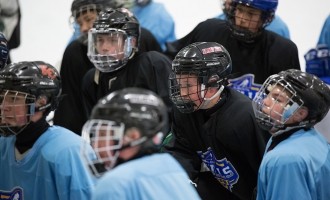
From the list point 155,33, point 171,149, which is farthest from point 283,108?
point 155,33

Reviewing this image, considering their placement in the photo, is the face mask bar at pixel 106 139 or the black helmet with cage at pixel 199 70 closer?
the face mask bar at pixel 106 139

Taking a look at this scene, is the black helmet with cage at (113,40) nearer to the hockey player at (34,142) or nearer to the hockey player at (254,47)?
the hockey player at (254,47)

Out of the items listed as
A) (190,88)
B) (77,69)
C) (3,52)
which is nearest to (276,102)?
(190,88)

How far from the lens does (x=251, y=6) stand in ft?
11.4

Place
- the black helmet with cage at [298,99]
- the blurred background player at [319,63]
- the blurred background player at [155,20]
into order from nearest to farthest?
1. the black helmet with cage at [298,99]
2. the blurred background player at [319,63]
3. the blurred background player at [155,20]

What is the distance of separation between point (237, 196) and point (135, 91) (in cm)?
117

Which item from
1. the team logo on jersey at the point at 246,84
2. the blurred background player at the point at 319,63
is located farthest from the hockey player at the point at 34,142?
the blurred background player at the point at 319,63

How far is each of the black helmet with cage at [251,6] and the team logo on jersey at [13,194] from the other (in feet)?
4.35

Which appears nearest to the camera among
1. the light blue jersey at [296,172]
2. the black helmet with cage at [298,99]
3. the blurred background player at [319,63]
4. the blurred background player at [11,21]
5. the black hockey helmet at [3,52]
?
the light blue jersey at [296,172]

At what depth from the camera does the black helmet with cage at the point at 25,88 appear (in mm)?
2631

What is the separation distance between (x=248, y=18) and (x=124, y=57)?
1.94ft

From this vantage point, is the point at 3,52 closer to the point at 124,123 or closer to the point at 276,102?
the point at 276,102

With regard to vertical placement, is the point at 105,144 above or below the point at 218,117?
above

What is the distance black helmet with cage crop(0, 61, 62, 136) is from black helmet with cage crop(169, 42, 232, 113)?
1.54 feet
